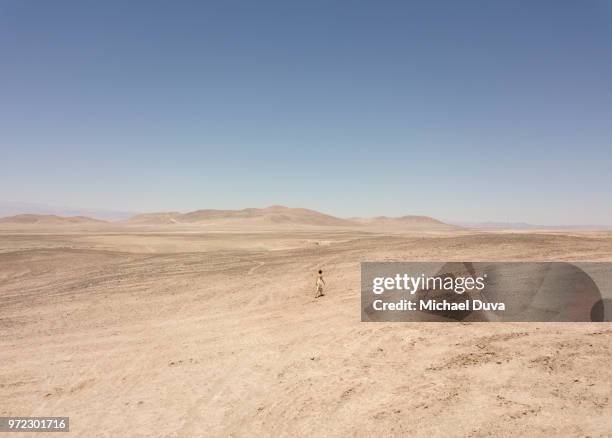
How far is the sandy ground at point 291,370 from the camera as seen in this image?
265 inches

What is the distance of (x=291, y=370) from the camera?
8984mm

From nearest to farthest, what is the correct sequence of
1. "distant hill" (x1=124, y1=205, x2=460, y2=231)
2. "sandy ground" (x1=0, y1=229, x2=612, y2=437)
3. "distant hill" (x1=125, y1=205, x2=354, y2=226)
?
"sandy ground" (x1=0, y1=229, x2=612, y2=437)
"distant hill" (x1=125, y1=205, x2=354, y2=226)
"distant hill" (x1=124, y1=205, x2=460, y2=231)

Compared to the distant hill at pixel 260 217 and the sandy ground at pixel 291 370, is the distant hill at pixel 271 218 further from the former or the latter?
the sandy ground at pixel 291 370

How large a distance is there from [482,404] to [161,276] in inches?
709

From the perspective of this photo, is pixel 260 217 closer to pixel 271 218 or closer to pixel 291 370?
pixel 271 218

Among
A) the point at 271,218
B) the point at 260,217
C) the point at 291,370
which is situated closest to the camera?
the point at 291,370

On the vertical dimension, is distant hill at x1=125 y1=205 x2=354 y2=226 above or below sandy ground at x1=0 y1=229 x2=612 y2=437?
above

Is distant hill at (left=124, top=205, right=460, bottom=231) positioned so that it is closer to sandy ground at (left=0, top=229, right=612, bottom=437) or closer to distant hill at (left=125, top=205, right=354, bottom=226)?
distant hill at (left=125, top=205, right=354, bottom=226)

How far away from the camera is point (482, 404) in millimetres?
6754

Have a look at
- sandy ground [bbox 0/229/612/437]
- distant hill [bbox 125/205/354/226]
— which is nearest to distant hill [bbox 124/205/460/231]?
distant hill [bbox 125/205/354/226]

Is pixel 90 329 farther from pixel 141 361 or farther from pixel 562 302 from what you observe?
pixel 562 302

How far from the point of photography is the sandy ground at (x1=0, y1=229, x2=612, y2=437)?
22.1 feet

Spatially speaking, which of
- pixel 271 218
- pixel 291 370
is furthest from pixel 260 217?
pixel 291 370

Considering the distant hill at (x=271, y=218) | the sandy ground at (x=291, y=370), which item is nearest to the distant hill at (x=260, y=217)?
the distant hill at (x=271, y=218)
